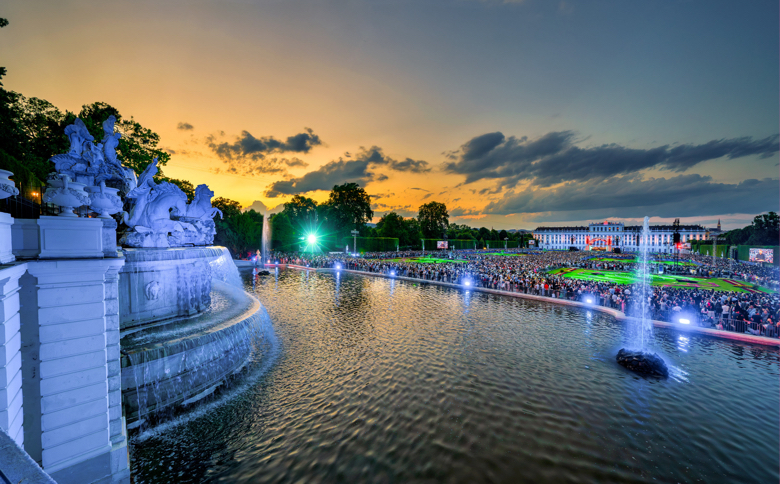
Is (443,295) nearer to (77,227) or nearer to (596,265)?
(77,227)

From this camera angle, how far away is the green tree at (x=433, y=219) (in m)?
98.5

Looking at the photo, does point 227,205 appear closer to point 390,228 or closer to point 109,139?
point 390,228

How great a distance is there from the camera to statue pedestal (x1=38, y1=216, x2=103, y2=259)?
466 cm

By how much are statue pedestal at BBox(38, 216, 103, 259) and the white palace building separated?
160 meters

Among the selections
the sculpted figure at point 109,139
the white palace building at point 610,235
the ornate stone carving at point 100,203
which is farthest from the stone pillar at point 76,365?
the white palace building at point 610,235

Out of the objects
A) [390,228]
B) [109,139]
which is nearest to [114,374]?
[109,139]

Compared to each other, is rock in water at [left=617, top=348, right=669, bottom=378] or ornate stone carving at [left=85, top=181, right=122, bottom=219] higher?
ornate stone carving at [left=85, top=181, right=122, bottom=219]

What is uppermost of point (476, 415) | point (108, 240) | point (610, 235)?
point (610, 235)

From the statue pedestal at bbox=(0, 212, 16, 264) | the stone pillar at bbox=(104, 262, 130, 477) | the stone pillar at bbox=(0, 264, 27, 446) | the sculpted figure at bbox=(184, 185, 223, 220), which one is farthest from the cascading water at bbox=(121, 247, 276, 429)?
the statue pedestal at bbox=(0, 212, 16, 264)

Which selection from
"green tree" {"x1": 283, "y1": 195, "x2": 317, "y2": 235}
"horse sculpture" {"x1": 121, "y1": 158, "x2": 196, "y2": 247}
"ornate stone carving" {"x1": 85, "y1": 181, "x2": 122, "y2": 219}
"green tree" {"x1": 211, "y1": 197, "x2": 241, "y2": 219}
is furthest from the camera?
"green tree" {"x1": 283, "y1": 195, "x2": 317, "y2": 235}

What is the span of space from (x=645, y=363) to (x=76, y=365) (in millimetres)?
14930

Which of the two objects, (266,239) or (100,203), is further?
(266,239)

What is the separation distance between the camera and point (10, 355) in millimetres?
4086

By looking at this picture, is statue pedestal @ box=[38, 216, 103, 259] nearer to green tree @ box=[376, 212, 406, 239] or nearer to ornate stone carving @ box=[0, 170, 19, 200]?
ornate stone carving @ box=[0, 170, 19, 200]
